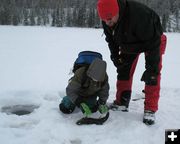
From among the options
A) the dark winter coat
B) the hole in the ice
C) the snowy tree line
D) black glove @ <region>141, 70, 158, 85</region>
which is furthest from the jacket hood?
the snowy tree line

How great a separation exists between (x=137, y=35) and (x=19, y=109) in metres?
1.90

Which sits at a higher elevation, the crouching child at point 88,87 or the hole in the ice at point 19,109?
the crouching child at point 88,87

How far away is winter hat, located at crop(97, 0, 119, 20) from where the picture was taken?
11.2 ft

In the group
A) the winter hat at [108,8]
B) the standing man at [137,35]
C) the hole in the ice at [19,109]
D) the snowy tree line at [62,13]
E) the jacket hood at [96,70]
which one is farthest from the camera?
the snowy tree line at [62,13]

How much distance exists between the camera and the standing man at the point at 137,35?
140 inches

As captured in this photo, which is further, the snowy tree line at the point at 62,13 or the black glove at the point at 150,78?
the snowy tree line at the point at 62,13

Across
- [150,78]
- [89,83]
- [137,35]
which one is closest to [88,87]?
[89,83]

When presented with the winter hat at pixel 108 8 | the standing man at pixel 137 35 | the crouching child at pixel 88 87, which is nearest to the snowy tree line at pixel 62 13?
the crouching child at pixel 88 87

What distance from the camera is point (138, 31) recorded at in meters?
3.61

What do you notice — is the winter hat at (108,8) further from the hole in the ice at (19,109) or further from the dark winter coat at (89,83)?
the hole in the ice at (19,109)

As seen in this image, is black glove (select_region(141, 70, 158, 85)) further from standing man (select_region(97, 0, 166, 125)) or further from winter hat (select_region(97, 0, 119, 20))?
winter hat (select_region(97, 0, 119, 20))

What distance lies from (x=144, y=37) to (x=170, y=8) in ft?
254

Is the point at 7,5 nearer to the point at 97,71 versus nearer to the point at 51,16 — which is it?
the point at 51,16

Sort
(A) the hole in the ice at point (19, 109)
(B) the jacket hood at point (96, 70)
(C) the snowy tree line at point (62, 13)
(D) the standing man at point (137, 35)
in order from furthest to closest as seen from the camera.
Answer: (C) the snowy tree line at point (62, 13) < (A) the hole in the ice at point (19, 109) < (B) the jacket hood at point (96, 70) < (D) the standing man at point (137, 35)
